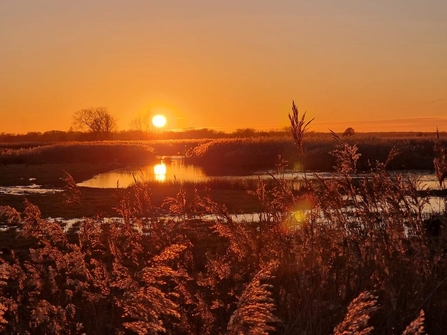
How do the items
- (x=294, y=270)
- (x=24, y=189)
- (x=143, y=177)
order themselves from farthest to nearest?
(x=24, y=189)
(x=143, y=177)
(x=294, y=270)

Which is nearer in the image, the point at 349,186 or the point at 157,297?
the point at 157,297

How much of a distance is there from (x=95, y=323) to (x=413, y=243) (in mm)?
2886

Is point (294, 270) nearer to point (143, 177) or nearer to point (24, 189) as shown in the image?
point (143, 177)

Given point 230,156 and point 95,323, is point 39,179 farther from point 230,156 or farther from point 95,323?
point 95,323

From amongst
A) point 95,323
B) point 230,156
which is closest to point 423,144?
point 230,156

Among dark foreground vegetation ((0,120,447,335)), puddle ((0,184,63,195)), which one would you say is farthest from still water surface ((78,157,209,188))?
dark foreground vegetation ((0,120,447,335))

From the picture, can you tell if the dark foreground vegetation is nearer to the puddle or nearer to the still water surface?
the still water surface

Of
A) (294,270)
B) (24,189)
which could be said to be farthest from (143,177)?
(294,270)

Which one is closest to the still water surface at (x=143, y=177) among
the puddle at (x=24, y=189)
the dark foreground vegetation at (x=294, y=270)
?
the puddle at (x=24, y=189)

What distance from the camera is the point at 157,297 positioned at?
349 cm

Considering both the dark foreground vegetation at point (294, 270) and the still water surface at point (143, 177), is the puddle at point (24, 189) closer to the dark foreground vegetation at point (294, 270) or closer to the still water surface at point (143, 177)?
the still water surface at point (143, 177)

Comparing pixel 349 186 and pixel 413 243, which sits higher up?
pixel 349 186

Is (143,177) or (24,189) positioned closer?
(143,177)

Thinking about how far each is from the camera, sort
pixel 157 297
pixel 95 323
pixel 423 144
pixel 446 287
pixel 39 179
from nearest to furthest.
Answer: pixel 157 297 → pixel 95 323 → pixel 446 287 → pixel 39 179 → pixel 423 144
